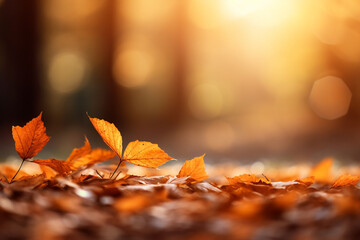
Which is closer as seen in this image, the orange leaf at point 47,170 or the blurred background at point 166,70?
the orange leaf at point 47,170

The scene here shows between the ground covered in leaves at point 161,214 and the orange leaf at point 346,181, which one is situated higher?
the orange leaf at point 346,181

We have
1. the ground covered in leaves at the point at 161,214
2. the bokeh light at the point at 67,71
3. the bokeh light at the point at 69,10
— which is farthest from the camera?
the bokeh light at the point at 67,71

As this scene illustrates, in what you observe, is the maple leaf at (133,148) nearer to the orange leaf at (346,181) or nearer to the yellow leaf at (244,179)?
the yellow leaf at (244,179)

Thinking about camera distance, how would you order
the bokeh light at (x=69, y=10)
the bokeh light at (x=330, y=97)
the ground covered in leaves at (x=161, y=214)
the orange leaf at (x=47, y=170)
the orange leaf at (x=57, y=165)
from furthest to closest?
the bokeh light at (x=69, y=10) → the bokeh light at (x=330, y=97) → the orange leaf at (x=47, y=170) → the orange leaf at (x=57, y=165) → the ground covered in leaves at (x=161, y=214)

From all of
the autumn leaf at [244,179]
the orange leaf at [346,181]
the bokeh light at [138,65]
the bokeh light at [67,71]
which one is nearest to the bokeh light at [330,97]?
the bokeh light at [138,65]

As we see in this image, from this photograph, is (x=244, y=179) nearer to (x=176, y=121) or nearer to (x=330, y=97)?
(x=176, y=121)

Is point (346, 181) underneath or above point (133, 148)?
above

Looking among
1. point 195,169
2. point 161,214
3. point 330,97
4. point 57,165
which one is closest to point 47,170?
point 57,165
